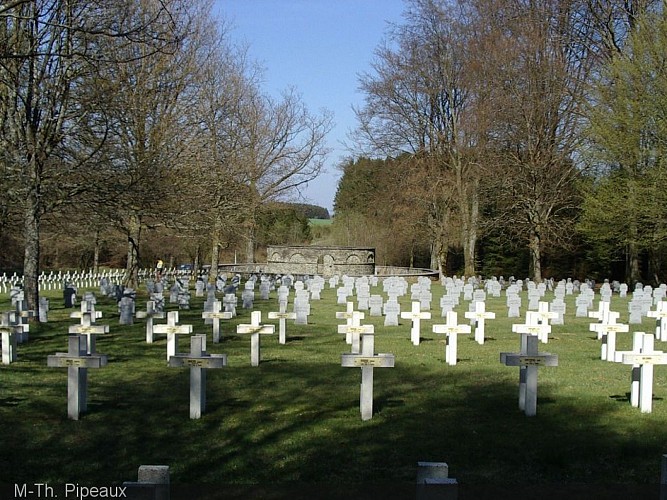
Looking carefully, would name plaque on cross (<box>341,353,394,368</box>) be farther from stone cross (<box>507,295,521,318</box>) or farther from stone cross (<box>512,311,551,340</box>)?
stone cross (<box>507,295,521,318</box>)

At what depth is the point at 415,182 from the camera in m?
40.2

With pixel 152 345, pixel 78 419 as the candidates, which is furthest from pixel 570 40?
pixel 78 419

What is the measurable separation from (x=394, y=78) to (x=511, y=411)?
110ft

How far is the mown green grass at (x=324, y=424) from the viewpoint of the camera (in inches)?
265

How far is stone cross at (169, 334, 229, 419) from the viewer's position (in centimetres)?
864

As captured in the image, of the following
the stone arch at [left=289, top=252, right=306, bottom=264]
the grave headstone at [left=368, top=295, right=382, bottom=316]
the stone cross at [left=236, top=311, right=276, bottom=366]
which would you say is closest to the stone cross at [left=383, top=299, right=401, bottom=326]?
the grave headstone at [left=368, top=295, right=382, bottom=316]

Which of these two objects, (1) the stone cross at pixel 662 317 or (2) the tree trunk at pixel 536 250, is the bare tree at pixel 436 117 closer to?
(2) the tree trunk at pixel 536 250

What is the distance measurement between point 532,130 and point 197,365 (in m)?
30.0

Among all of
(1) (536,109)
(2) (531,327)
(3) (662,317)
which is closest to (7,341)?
(2) (531,327)

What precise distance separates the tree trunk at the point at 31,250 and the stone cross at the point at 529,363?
35.3 ft

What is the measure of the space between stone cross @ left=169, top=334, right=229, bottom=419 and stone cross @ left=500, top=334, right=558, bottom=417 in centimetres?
333

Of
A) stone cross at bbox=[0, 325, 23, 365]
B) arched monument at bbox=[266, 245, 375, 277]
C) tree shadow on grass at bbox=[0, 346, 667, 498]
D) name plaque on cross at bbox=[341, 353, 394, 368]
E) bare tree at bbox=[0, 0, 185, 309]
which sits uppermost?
bare tree at bbox=[0, 0, 185, 309]

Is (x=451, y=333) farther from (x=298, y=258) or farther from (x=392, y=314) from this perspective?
(x=298, y=258)

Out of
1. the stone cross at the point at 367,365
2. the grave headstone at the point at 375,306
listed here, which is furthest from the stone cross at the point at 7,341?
the grave headstone at the point at 375,306
